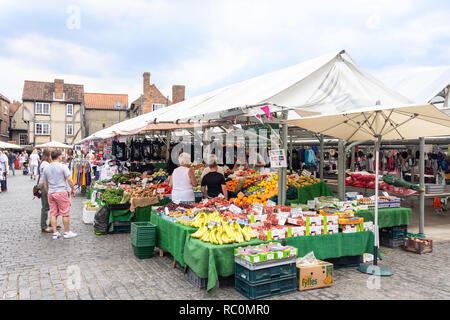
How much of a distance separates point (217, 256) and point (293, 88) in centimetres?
309

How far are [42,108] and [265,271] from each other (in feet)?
151

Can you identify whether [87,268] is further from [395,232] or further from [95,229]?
[395,232]

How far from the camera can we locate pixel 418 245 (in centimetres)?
663

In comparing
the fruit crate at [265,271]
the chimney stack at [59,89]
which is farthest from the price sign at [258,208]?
the chimney stack at [59,89]

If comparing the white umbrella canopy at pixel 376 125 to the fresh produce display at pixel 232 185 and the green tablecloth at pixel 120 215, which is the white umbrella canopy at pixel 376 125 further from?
the green tablecloth at pixel 120 215

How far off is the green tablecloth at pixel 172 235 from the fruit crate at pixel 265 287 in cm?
104

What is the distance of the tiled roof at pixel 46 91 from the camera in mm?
43531

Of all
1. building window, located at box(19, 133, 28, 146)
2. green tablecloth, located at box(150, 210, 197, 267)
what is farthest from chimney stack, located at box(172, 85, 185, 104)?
green tablecloth, located at box(150, 210, 197, 267)

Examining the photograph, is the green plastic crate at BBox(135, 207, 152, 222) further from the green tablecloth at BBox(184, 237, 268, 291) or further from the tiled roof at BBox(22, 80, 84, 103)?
the tiled roof at BBox(22, 80, 84, 103)

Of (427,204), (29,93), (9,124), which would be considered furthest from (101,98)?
(427,204)

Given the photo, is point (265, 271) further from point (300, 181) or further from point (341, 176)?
point (300, 181)

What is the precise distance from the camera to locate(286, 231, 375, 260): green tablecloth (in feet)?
16.9

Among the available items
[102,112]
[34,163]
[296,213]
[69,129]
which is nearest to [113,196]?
[296,213]

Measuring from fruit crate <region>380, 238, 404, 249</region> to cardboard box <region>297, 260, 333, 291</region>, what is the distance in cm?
286
